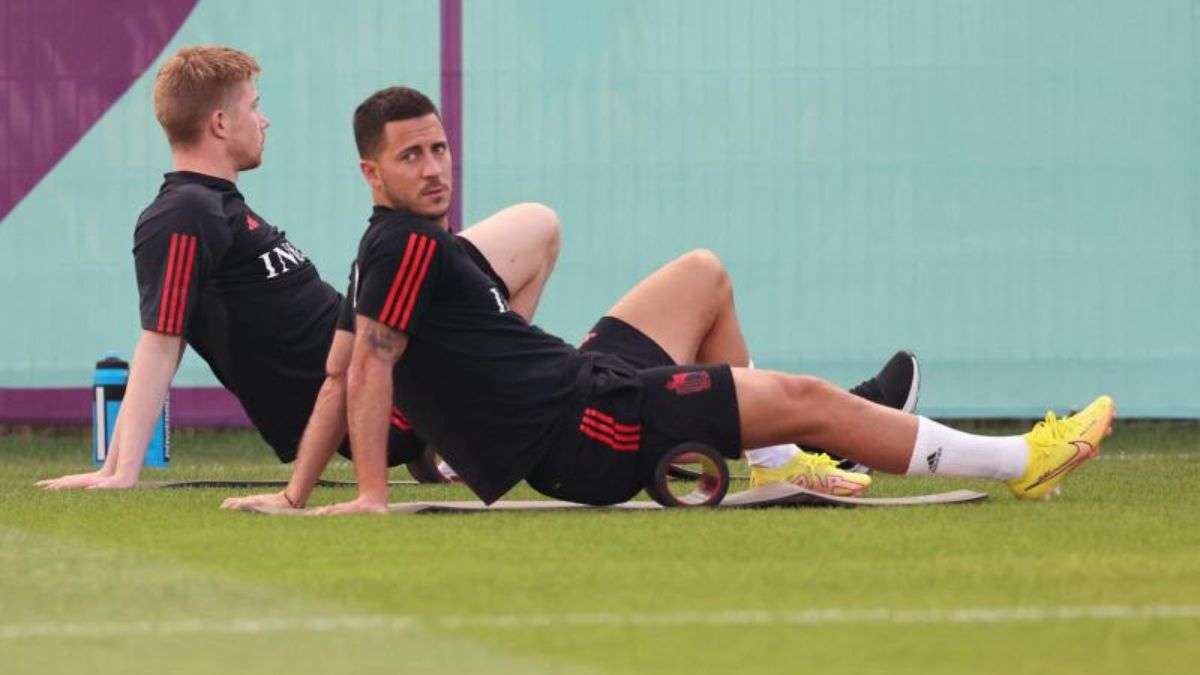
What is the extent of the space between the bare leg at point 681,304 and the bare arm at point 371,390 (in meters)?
0.69

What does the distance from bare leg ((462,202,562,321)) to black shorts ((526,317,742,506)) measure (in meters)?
0.96

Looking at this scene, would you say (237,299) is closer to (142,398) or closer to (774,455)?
(142,398)

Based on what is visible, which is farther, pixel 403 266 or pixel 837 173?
pixel 837 173

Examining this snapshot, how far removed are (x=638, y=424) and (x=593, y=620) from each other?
1.72m

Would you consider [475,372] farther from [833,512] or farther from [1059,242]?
[1059,242]

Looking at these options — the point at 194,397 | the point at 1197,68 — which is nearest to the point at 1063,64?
the point at 1197,68

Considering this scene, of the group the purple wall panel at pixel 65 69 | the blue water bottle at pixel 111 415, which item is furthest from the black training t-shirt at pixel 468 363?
the purple wall panel at pixel 65 69

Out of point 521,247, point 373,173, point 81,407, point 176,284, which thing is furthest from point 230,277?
point 81,407

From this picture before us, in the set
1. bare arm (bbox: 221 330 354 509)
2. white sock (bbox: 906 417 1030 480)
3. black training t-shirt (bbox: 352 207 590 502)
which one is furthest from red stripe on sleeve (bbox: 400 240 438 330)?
white sock (bbox: 906 417 1030 480)

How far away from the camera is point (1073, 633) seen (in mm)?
3279

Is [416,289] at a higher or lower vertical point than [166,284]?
higher

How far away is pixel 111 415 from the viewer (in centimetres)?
859

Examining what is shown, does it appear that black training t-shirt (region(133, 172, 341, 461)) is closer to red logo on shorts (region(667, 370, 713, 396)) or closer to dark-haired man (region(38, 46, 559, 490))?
dark-haired man (region(38, 46, 559, 490))

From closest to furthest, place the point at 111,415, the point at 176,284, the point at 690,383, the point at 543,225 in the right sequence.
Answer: the point at 690,383
the point at 176,284
the point at 543,225
the point at 111,415
